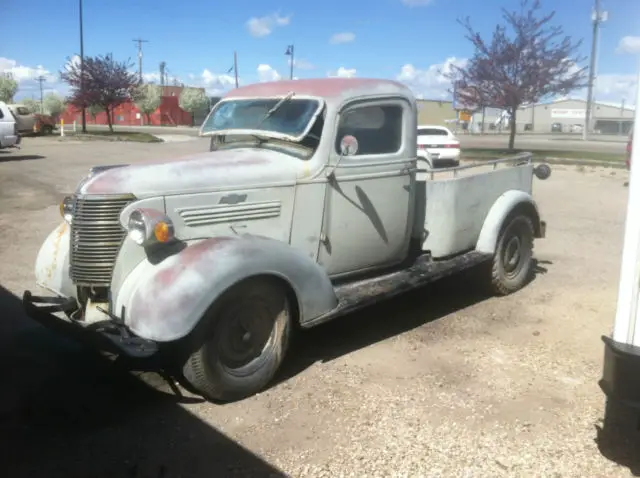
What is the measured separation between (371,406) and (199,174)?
1.85 meters

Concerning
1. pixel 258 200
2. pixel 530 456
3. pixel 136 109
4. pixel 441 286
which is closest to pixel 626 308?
pixel 530 456

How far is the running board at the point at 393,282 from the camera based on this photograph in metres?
4.30

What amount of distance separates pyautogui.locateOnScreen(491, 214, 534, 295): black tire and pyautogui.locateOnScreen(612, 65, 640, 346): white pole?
118 inches

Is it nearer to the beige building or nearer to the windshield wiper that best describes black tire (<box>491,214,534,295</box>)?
the windshield wiper

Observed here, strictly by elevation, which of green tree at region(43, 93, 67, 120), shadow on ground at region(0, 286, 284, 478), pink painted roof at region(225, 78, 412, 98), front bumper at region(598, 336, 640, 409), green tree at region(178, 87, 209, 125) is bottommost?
shadow on ground at region(0, 286, 284, 478)

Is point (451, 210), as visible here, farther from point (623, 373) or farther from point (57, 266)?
point (57, 266)

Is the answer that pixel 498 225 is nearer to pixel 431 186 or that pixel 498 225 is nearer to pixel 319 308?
pixel 431 186

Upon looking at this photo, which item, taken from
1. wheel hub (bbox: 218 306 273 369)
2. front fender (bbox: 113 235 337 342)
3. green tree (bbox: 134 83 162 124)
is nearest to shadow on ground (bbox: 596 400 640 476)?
front fender (bbox: 113 235 337 342)

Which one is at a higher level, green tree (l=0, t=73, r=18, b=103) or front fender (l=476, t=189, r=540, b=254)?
green tree (l=0, t=73, r=18, b=103)

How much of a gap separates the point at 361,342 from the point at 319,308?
0.92 m

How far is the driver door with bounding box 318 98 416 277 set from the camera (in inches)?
→ 177

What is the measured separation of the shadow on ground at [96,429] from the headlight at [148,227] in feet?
3.52

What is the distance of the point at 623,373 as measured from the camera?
2727 millimetres

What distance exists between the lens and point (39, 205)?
1118 centimetres
